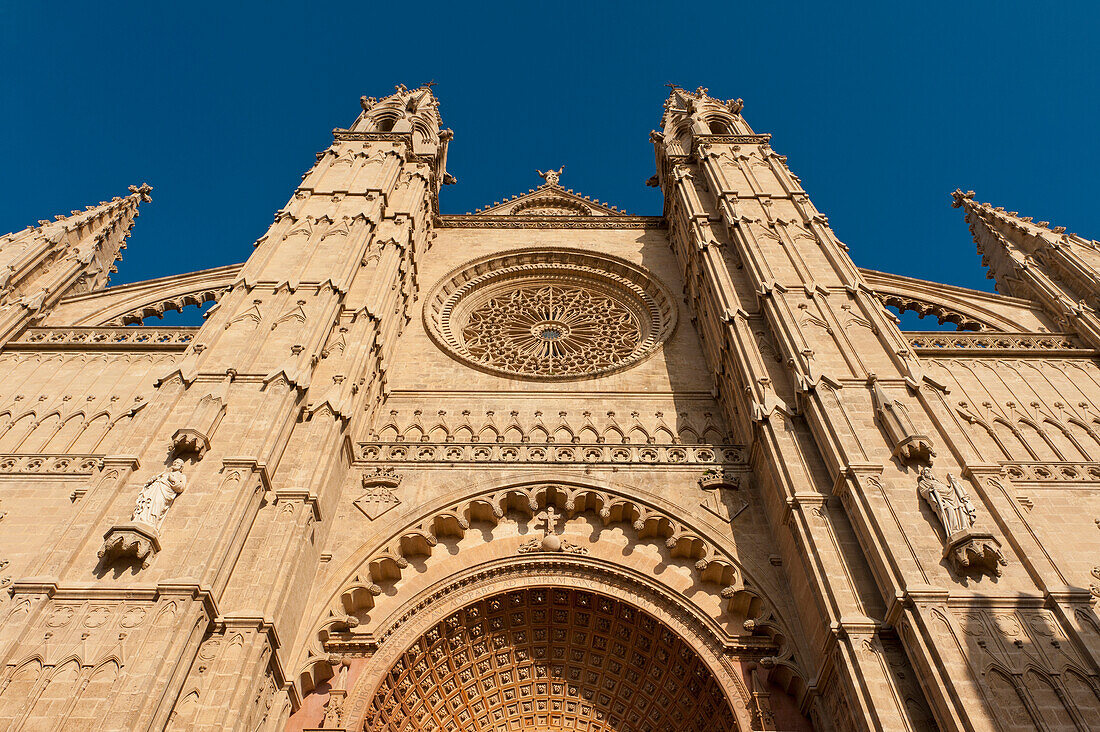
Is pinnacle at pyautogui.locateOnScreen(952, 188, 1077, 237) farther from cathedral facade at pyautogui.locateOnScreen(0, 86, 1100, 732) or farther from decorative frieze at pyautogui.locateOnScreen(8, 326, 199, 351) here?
decorative frieze at pyautogui.locateOnScreen(8, 326, 199, 351)

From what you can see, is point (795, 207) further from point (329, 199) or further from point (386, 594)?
point (386, 594)

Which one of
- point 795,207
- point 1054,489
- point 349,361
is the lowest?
point 1054,489

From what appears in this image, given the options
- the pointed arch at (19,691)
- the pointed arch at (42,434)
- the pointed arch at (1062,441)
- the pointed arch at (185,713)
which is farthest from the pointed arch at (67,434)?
the pointed arch at (1062,441)

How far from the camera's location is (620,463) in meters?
12.9

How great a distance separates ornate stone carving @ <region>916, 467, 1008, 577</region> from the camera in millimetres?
8906

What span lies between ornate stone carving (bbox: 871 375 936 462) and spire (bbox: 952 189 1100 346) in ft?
25.1

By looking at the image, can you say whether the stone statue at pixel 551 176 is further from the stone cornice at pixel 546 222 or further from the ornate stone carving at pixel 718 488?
the ornate stone carving at pixel 718 488

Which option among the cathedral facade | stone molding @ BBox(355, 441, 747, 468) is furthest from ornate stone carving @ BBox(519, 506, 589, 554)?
stone molding @ BBox(355, 441, 747, 468)

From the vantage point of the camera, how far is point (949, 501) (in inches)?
377

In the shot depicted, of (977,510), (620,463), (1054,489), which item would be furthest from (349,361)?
(1054,489)

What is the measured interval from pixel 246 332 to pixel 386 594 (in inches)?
197

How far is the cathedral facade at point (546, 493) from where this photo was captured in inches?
330

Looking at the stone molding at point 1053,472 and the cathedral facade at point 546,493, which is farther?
the stone molding at point 1053,472

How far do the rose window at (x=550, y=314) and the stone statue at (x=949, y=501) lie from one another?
6992 mm
